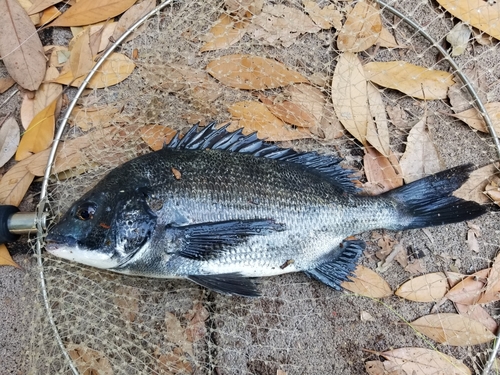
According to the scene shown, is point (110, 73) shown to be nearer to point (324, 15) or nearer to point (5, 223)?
point (5, 223)

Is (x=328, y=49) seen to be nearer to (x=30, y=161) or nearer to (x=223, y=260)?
(x=223, y=260)

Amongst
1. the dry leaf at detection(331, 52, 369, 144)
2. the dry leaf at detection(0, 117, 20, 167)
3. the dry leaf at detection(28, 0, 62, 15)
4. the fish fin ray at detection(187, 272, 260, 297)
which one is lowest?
the dry leaf at detection(0, 117, 20, 167)

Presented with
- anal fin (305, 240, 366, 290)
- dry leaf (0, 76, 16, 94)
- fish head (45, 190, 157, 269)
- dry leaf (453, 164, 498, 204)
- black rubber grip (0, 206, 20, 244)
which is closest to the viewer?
fish head (45, 190, 157, 269)

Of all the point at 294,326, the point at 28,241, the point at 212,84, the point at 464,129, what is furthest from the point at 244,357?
the point at 464,129

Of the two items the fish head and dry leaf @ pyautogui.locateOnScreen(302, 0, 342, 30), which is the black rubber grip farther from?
dry leaf @ pyautogui.locateOnScreen(302, 0, 342, 30)

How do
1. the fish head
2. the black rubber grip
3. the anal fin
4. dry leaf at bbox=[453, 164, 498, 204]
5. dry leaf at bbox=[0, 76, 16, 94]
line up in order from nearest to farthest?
the fish head → the black rubber grip → the anal fin → dry leaf at bbox=[453, 164, 498, 204] → dry leaf at bbox=[0, 76, 16, 94]

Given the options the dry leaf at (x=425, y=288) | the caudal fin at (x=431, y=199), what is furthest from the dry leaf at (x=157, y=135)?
the dry leaf at (x=425, y=288)

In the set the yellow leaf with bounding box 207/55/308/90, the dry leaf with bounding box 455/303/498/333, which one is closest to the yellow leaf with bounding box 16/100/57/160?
the yellow leaf with bounding box 207/55/308/90
